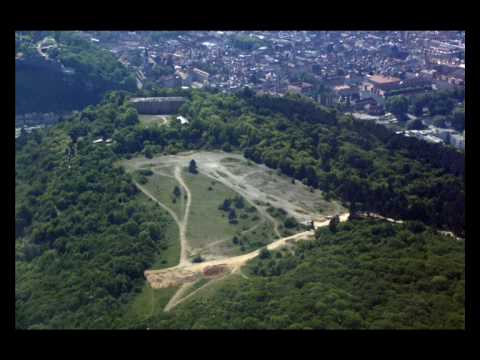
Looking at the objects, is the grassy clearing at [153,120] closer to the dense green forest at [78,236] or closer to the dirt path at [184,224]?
the dense green forest at [78,236]

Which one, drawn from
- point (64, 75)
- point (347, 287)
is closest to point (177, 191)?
point (347, 287)

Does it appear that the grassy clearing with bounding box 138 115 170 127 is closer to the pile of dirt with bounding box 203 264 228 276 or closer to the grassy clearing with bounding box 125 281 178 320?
the pile of dirt with bounding box 203 264 228 276

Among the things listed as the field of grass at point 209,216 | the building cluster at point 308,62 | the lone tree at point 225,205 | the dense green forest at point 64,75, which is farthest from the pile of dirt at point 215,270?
the dense green forest at point 64,75

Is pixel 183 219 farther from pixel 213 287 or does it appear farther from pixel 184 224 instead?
pixel 213 287
